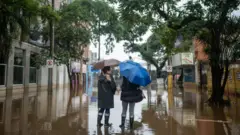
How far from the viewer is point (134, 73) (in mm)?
6707

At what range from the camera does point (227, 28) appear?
40.4ft

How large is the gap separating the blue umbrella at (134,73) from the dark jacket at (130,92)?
27cm

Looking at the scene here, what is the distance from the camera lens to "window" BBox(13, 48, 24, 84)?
19547 millimetres

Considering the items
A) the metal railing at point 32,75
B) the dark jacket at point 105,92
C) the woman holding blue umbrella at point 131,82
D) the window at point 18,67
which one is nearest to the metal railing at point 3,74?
the window at point 18,67

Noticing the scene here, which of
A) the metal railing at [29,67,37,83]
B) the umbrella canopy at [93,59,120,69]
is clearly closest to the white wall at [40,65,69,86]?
the metal railing at [29,67,37,83]

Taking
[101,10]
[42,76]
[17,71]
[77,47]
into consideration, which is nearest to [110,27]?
[101,10]

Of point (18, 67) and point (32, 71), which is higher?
point (18, 67)

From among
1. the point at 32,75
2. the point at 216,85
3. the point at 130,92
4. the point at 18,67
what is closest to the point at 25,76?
the point at 18,67

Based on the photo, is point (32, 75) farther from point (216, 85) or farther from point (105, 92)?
point (105, 92)

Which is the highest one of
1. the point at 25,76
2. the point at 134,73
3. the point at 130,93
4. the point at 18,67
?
the point at 18,67

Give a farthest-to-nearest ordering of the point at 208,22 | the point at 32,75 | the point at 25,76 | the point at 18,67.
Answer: the point at 32,75 → the point at 25,76 → the point at 18,67 → the point at 208,22

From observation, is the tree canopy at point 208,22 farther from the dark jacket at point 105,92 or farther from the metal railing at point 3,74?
the metal railing at point 3,74

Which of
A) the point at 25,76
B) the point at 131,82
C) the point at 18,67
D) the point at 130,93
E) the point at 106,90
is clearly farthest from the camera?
the point at 25,76

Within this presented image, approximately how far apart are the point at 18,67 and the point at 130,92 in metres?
15.6
